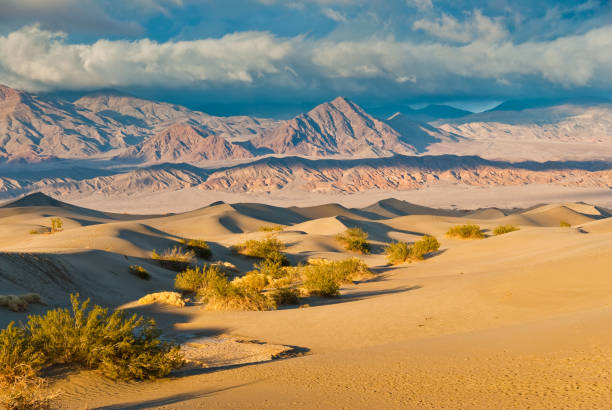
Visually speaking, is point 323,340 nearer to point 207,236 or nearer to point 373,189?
point 207,236

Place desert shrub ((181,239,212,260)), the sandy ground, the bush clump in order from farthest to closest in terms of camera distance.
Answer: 1. desert shrub ((181,239,212,260))
2. the bush clump
3. the sandy ground

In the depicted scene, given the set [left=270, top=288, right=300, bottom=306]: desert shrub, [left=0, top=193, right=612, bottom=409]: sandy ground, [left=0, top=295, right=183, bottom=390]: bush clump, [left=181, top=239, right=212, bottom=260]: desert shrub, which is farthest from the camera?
[left=181, top=239, right=212, bottom=260]: desert shrub

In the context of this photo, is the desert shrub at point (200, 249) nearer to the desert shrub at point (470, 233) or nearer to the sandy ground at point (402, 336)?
the sandy ground at point (402, 336)

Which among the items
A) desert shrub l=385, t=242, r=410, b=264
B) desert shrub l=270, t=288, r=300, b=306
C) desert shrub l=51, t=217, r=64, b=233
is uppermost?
desert shrub l=51, t=217, r=64, b=233

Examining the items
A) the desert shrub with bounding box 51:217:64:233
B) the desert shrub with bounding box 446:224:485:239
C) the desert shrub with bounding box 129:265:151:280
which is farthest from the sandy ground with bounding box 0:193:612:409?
the desert shrub with bounding box 51:217:64:233

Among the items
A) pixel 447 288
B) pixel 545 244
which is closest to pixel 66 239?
pixel 447 288

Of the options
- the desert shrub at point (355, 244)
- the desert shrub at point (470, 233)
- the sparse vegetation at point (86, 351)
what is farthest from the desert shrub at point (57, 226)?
the sparse vegetation at point (86, 351)

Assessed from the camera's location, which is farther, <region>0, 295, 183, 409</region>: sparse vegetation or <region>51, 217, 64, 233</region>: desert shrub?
<region>51, 217, 64, 233</region>: desert shrub

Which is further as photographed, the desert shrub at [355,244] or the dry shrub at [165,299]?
the desert shrub at [355,244]

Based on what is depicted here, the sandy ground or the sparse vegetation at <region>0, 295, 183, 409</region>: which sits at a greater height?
the sparse vegetation at <region>0, 295, 183, 409</region>

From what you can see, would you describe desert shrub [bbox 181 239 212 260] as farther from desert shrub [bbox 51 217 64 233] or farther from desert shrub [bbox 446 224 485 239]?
desert shrub [bbox 446 224 485 239]

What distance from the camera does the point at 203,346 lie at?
9250 millimetres

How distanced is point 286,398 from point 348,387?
2.30ft

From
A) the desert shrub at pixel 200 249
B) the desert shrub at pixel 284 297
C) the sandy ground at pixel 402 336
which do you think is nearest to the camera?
the sandy ground at pixel 402 336
